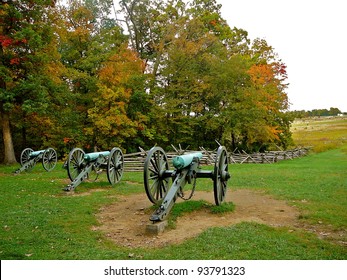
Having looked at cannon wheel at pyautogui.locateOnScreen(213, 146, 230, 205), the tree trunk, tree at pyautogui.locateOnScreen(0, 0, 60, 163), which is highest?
tree at pyautogui.locateOnScreen(0, 0, 60, 163)

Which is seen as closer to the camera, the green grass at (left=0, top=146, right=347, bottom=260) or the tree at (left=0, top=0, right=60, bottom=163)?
the green grass at (left=0, top=146, right=347, bottom=260)

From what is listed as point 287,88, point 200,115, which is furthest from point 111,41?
point 287,88

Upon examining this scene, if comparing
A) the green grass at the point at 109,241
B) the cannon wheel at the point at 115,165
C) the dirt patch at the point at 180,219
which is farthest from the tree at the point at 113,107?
the dirt patch at the point at 180,219

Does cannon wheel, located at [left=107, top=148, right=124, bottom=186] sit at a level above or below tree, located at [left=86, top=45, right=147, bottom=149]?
below

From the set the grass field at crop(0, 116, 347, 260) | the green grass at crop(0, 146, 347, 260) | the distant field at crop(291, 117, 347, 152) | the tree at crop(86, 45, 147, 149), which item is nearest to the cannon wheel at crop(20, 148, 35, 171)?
the tree at crop(86, 45, 147, 149)

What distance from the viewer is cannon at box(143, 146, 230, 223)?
722 cm

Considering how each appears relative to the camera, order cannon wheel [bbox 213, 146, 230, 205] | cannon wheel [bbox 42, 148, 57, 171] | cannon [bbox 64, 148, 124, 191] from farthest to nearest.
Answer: cannon wheel [bbox 42, 148, 57, 171] → cannon [bbox 64, 148, 124, 191] → cannon wheel [bbox 213, 146, 230, 205]

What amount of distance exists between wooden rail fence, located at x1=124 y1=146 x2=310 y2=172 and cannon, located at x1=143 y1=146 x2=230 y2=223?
1053 cm

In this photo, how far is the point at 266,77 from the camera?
27.8 meters

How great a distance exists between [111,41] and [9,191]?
60.5 feet

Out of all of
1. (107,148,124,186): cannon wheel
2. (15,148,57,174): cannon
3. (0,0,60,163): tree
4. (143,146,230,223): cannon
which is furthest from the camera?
(0,0,60,163): tree

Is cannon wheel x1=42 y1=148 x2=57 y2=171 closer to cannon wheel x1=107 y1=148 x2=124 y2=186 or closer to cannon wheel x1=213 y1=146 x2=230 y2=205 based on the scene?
cannon wheel x1=107 y1=148 x2=124 y2=186

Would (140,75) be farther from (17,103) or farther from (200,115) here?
(17,103)

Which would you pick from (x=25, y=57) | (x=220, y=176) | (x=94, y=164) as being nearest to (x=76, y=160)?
(x=94, y=164)
